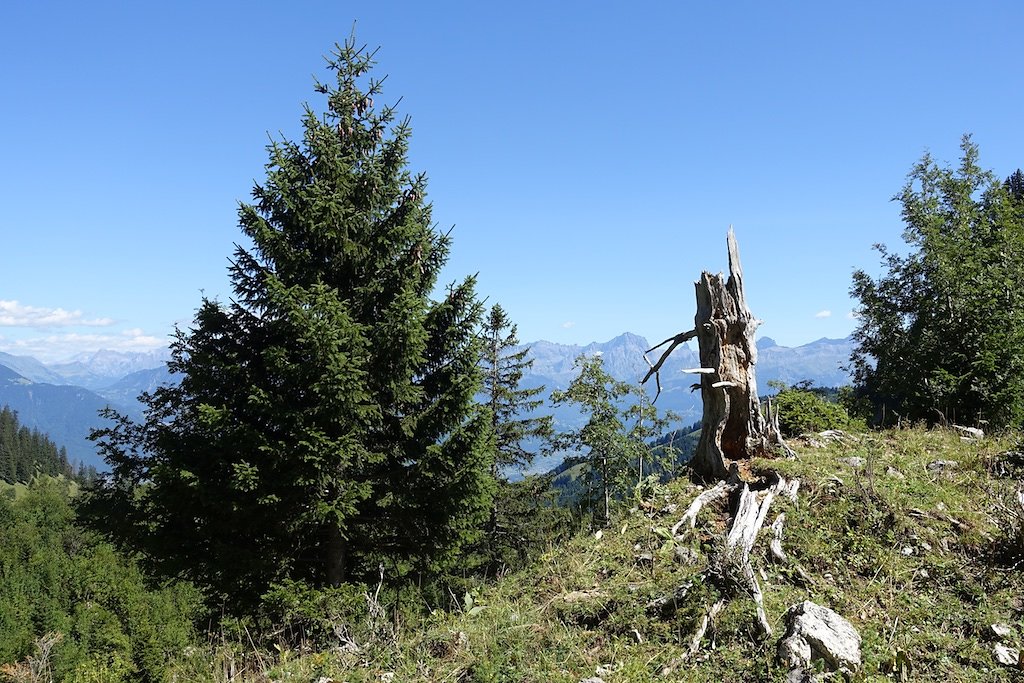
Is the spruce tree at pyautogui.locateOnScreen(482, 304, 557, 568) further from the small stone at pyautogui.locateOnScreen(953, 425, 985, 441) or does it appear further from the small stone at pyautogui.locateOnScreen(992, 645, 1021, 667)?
the small stone at pyautogui.locateOnScreen(992, 645, 1021, 667)

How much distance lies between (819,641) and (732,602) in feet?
3.20

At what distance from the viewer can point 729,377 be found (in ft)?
30.9

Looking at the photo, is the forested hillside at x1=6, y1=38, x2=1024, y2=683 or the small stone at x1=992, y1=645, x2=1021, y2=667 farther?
the forested hillside at x1=6, y1=38, x2=1024, y2=683

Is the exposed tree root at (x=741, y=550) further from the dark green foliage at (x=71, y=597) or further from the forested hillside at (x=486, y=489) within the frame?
the dark green foliage at (x=71, y=597)

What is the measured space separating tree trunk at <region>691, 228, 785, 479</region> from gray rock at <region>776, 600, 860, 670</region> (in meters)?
4.84

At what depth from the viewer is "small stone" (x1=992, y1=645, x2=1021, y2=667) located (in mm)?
3965

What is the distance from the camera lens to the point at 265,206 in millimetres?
11258

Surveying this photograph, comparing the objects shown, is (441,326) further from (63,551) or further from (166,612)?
(63,551)

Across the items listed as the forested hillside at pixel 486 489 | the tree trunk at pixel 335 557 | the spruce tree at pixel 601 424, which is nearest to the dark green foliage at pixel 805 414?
the forested hillside at pixel 486 489

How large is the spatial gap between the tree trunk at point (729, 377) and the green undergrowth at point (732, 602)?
1.68m

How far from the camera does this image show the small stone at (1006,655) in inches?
156

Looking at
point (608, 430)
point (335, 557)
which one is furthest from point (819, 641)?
point (608, 430)

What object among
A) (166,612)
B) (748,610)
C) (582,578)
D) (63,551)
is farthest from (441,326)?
(63,551)

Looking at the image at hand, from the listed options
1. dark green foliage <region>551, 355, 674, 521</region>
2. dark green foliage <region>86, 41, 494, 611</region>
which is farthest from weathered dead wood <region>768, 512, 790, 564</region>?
dark green foliage <region>551, 355, 674, 521</region>
